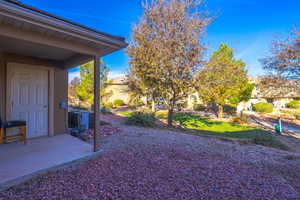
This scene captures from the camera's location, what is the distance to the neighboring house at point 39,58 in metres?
2.25

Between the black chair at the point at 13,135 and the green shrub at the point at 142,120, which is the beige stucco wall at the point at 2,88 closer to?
the black chair at the point at 13,135

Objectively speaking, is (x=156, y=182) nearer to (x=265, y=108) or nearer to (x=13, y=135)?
(x=13, y=135)

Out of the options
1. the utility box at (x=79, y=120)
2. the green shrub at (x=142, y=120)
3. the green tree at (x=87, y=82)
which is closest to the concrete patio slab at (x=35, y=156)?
the utility box at (x=79, y=120)

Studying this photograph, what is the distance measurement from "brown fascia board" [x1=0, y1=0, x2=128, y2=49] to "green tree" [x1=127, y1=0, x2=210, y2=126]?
150 inches

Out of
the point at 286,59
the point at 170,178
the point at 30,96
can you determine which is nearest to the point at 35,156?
the point at 30,96

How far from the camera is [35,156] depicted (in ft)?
10.1

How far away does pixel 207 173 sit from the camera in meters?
2.71

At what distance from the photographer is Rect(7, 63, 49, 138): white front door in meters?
3.96

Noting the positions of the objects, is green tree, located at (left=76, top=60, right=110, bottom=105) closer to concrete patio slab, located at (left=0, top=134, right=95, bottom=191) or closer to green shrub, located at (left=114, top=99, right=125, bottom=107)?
green shrub, located at (left=114, top=99, right=125, bottom=107)

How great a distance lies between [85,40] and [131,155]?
254 cm

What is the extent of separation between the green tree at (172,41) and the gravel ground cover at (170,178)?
12.8 feet

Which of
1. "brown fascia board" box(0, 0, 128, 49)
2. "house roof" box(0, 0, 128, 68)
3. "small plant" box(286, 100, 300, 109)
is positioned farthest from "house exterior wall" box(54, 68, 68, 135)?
"small plant" box(286, 100, 300, 109)

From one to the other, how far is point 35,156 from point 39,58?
8.98 feet

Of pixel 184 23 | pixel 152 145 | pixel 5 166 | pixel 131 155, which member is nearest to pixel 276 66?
pixel 184 23
